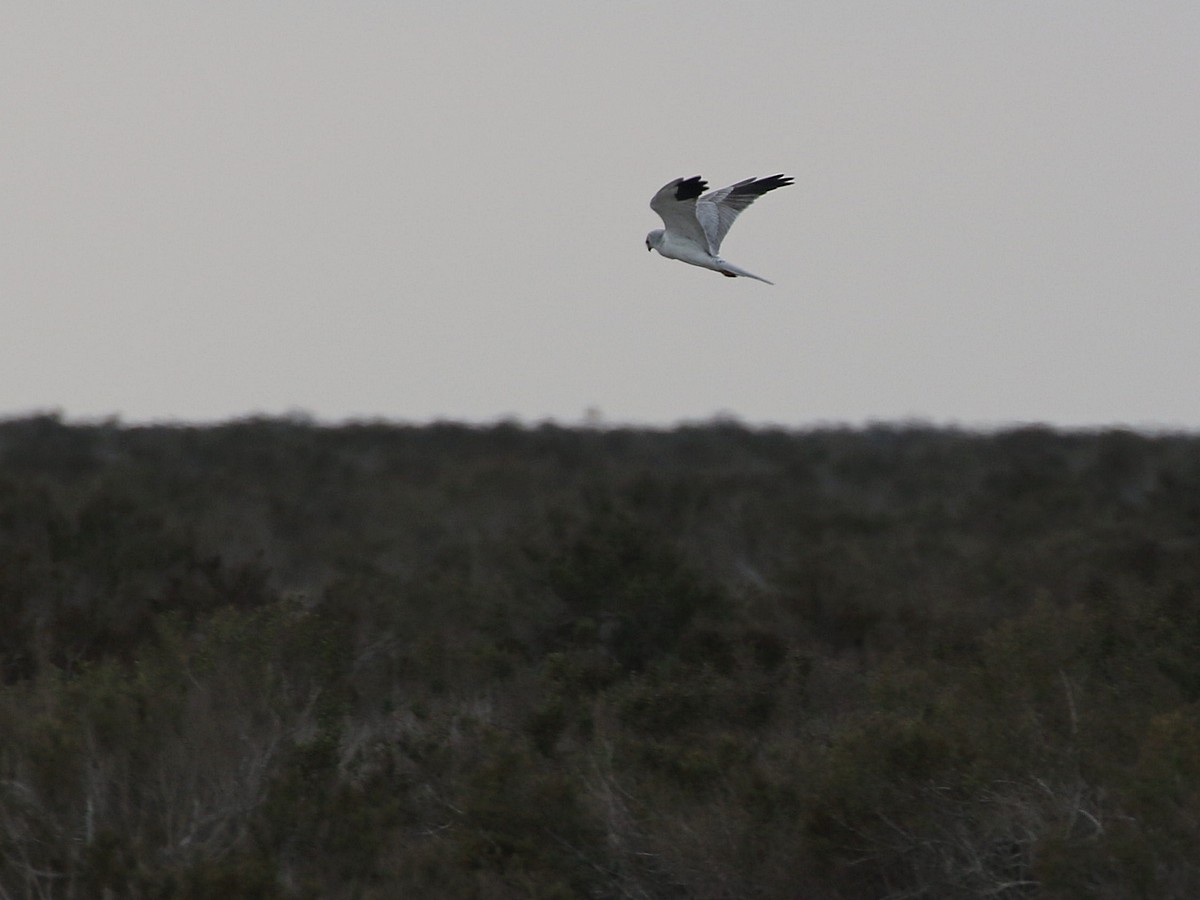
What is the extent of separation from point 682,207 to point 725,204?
3.21 ft

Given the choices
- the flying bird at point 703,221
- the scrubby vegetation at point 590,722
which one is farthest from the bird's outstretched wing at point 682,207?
the scrubby vegetation at point 590,722

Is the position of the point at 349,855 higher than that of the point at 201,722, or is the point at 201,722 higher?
the point at 201,722

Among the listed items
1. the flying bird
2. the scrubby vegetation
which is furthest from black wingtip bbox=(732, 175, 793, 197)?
the scrubby vegetation

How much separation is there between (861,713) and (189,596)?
5523 mm

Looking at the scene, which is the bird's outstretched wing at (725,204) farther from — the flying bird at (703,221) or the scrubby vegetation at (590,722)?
the scrubby vegetation at (590,722)

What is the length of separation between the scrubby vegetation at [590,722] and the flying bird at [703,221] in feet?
7.10

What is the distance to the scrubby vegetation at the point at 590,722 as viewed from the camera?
5.95m

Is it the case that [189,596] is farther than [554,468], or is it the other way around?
[554,468]

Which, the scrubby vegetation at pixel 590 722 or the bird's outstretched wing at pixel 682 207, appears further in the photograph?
→ the bird's outstretched wing at pixel 682 207

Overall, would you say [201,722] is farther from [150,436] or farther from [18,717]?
[150,436]

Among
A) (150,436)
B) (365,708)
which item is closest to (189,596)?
(365,708)

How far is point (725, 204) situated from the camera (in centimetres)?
1209

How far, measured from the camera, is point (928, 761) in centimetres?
633

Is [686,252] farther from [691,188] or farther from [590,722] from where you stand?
[590,722]
